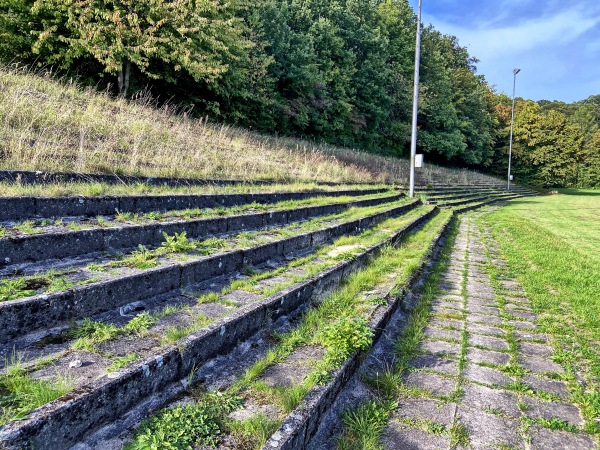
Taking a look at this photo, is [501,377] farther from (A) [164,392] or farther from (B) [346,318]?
(A) [164,392]

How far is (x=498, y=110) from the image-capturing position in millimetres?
57656

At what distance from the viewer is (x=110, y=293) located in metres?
2.75

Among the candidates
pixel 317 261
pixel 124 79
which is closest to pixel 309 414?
pixel 317 261

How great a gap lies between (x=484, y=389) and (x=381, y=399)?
32.5 inches

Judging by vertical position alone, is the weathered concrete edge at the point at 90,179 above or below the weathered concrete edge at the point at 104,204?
above

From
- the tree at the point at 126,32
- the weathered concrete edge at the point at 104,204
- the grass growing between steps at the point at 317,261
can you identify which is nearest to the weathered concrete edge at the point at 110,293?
the grass growing between steps at the point at 317,261

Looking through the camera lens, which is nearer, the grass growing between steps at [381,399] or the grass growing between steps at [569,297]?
the grass growing between steps at [381,399]

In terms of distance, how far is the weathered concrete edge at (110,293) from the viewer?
224cm

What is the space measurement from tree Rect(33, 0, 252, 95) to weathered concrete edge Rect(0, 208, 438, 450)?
10.8 meters

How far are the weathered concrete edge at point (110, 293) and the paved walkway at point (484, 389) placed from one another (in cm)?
202

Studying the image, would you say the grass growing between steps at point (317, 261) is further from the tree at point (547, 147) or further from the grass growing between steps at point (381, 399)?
the tree at point (547, 147)

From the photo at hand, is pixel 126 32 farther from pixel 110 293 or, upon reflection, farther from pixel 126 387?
pixel 126 387

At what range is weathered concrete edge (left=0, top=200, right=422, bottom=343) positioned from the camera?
2.24 m

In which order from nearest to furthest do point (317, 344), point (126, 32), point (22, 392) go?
1. point (22, 392)
2. point (317, 344)
3. point (126, 32)
